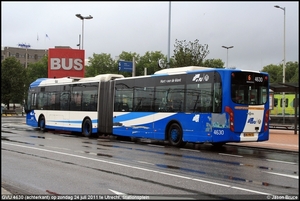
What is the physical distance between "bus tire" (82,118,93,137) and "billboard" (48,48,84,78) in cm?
1853

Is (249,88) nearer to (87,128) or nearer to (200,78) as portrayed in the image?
(200,78)

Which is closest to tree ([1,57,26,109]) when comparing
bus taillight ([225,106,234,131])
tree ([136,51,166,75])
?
bus taillight ([225,106,234,131])

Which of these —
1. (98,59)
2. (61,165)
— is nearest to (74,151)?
(61,165)

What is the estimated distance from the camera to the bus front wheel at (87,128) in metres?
22.8

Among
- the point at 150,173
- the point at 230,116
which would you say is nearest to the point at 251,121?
the point at 230,116

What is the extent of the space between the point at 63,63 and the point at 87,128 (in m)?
19.5

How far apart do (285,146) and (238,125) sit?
11.6 feet

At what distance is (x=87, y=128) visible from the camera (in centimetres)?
2322

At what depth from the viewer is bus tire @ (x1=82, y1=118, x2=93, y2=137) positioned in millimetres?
22828

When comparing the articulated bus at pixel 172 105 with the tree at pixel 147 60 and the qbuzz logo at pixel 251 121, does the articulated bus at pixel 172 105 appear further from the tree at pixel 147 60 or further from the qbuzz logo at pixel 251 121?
the tree at pixel 147 60

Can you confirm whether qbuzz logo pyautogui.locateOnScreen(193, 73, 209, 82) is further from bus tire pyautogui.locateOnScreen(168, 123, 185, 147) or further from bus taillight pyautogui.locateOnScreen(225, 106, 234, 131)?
bus tire pyautogui.locateOnScreen(168, 123, 185, 147)

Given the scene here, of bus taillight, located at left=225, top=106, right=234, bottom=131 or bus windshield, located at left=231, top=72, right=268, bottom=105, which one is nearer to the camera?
bus taillight, located at left=225, top=106, right=234, bottom=131

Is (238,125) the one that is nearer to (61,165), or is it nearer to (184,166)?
(184,166)

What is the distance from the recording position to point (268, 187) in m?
8.45
